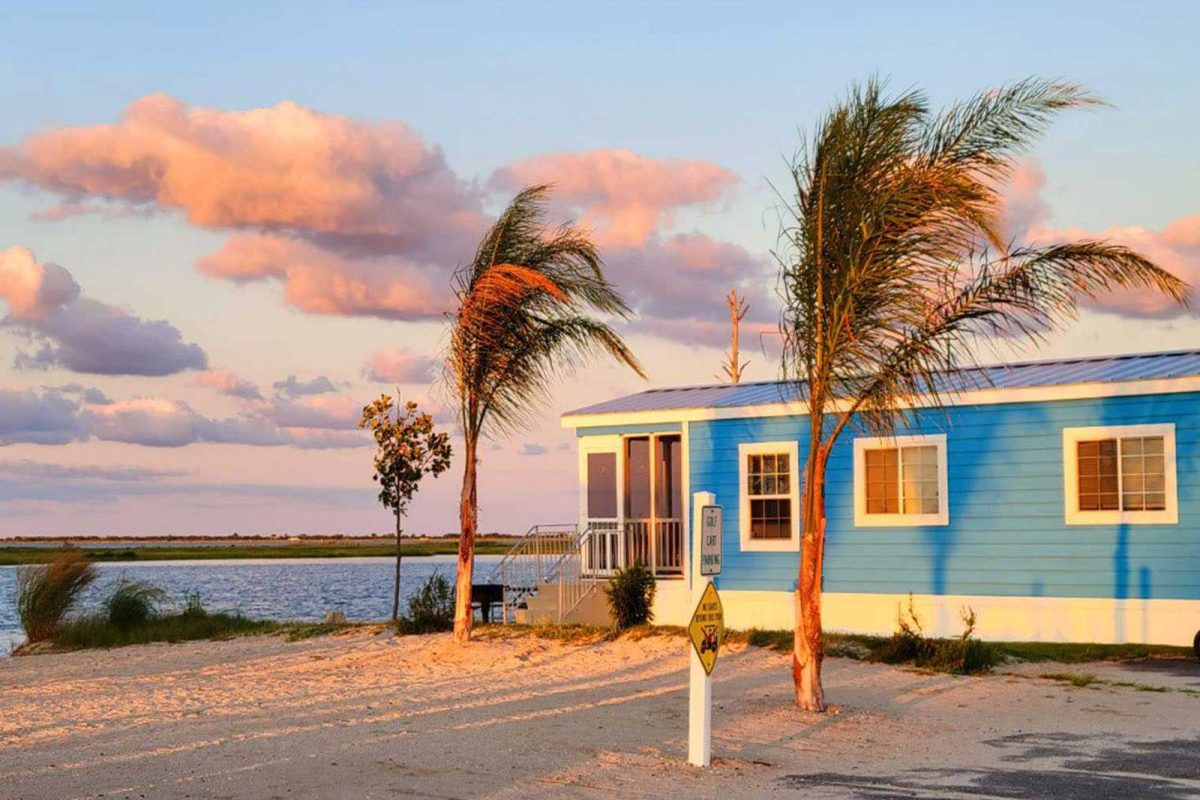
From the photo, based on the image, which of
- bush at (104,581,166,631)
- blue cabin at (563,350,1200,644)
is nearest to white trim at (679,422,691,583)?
blue cabin at (563,350,1200,644)

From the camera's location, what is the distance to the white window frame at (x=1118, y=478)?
17.9 m

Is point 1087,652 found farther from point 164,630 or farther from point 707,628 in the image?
point 164,630

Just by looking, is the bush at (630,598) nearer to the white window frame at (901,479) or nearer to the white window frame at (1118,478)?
the white window frame at (901,479)

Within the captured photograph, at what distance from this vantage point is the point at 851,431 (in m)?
20.2

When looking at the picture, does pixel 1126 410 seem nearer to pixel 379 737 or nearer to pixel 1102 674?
pixel 1102 674

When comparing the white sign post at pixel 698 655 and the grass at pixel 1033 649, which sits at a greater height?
the white sign post at pixel 698 655

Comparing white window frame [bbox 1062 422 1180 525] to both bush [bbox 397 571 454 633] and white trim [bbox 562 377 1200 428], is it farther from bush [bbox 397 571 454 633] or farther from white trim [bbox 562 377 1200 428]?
bush [bbox 397 571 454 633]

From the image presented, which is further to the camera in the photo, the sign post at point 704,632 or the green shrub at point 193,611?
the green shrub at point 193,611

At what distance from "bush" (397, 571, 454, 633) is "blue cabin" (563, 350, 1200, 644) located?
2388 millimetres

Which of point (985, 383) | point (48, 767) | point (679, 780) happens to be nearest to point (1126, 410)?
point (985, 383)

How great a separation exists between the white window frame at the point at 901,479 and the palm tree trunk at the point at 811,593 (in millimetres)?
6554

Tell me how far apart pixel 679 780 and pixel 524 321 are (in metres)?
9.27

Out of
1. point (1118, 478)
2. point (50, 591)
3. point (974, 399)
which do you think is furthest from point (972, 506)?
point (50, 591)

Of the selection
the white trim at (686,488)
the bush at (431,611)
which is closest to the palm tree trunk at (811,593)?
the white trim at (686,488)
